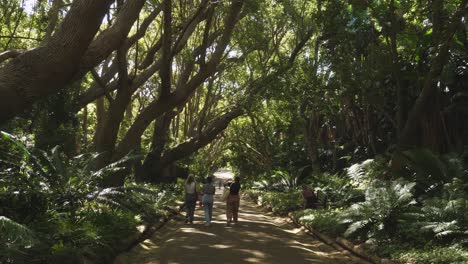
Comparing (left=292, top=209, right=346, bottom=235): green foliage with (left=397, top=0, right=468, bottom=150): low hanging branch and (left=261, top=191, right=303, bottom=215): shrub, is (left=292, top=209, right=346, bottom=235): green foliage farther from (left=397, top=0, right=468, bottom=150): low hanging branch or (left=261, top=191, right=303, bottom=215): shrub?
(left=261, top=191, right=303, bottom=215): shrub

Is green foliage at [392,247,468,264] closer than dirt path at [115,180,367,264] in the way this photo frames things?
Yes

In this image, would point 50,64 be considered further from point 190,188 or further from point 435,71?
point 435,71

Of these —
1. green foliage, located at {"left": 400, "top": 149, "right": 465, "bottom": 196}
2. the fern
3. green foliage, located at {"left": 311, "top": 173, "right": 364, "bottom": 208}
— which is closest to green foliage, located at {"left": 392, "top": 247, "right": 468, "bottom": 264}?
green foliage, located at {"left": 400, "top": 149, "right": 465, "bottom": 196}

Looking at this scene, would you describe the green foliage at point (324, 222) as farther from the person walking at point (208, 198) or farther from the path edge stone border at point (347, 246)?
the person walking at point (208, 198)

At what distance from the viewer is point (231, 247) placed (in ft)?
31.9

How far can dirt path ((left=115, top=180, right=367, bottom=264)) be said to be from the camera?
27.8 feet

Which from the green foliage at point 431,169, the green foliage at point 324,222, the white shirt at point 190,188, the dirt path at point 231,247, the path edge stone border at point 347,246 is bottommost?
the dirt path at point 231,247

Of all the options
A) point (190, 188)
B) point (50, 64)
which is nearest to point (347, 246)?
point (190, 188)

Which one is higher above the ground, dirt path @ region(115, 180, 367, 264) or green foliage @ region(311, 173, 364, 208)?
green foliage @ region(311, 173, 364, 208)

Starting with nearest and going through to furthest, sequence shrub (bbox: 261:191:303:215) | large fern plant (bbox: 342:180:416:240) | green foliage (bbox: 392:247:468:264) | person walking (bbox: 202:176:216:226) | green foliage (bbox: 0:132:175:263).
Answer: green foliage (bbox: 0:132:175:263) < green foliage (bbox: 392:247:468:264) < large fern plant (bbox: 342:180:416:240) < person walking (bbox: 202:176:216:226) < shrub (bbox: 261:191:303:215)

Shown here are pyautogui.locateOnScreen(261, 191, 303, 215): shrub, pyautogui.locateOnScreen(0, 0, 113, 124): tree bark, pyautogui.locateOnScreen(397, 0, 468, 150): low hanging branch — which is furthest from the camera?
pyautogui.locateOnScreen(261, 191, 303, 215): shrub

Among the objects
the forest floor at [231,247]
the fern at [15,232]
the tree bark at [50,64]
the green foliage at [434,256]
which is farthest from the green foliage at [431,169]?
the fern at [15,232]

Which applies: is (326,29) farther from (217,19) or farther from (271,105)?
(271,105)

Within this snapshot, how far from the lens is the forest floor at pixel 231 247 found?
27.8 ft
